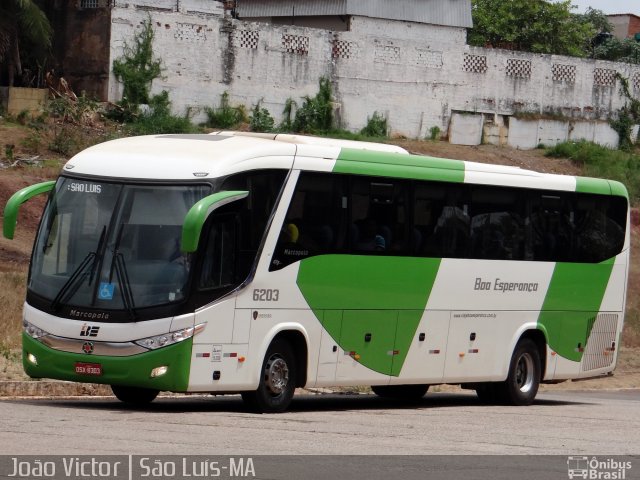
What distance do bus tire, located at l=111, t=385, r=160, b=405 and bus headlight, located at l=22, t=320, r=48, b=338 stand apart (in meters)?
1.55

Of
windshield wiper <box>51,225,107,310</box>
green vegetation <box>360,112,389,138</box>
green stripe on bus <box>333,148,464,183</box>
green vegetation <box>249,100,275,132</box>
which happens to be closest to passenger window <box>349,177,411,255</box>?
green stripe on bus <box>333,148,464,183</box>

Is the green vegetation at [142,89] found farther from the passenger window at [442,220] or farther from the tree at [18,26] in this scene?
the passenger window at [442,220]

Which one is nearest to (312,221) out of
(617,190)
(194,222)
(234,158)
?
(234,158)

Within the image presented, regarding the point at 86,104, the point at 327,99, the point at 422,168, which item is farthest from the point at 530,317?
the point at 327,99

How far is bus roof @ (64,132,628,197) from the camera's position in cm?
1496

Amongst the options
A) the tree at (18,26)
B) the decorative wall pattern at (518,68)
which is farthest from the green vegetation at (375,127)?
the tree at (18,26)

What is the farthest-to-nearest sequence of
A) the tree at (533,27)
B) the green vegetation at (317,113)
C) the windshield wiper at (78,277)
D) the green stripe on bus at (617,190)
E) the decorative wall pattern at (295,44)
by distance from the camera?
1. the tree at (533,27)
2. the green vegetation at (317,113)
3. the decorative wall pattern at (295,44)
4. the green stripe on bus at (617,190)
5. the windshield wiper at (78,277)

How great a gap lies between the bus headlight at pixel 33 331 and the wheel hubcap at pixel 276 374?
8.55 ft

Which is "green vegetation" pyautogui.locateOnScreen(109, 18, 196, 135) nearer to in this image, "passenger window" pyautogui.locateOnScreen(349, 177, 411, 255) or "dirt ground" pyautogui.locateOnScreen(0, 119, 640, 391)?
"dirt ground" pyautogui.locateOnScreen(0, 119, 640, 391)

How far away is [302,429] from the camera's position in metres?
13.6

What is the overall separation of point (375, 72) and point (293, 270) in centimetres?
2987

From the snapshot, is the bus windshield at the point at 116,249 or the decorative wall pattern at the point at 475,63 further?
the decorative wall pattern at the point at 475,63

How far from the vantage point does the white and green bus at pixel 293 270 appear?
14539mm

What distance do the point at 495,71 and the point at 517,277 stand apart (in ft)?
97.4
